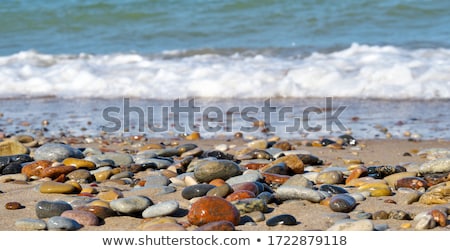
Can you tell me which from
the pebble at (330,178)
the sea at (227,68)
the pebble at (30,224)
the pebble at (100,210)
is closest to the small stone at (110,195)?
the pebble at (100,210)

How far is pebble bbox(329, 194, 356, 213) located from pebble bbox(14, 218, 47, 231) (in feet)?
4.11

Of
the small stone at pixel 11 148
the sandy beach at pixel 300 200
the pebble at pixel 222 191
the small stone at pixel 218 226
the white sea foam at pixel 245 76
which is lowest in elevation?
the sandy beach at pixel 300 200

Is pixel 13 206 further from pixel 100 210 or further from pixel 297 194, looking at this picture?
pixel 297 194

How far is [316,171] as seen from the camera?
4.09 metres

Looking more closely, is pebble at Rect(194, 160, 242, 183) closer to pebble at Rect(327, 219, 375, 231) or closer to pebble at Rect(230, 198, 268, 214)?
pebble at Rect(230, 198, 268, 214)

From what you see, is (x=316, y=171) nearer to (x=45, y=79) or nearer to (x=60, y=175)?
(x=60, y=175)

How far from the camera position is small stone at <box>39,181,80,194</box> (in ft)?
11.6

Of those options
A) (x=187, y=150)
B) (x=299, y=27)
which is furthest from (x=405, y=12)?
(x=187, y=150)

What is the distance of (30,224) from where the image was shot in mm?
2883

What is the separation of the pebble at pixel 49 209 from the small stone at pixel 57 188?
41cm

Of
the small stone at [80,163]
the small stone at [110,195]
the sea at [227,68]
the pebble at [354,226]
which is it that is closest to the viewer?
the pebble at [354,226]

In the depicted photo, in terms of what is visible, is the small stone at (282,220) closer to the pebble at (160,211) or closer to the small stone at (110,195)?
the pebble at (160,211)

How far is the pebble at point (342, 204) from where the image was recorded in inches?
123

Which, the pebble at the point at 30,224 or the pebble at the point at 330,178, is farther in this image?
the pebble at the point at 330,178
